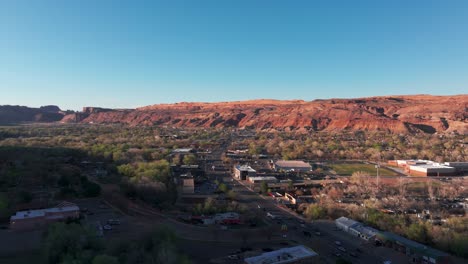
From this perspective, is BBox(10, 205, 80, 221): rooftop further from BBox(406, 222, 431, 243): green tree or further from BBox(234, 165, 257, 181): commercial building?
BBox(406, 222, 431, 243): green tree

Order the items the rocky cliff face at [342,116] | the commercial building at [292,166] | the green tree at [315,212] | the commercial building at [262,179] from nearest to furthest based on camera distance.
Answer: the green tree at [315,212] < the commercial building at [262,179] < the commercial building at [292,166] < the rocky cliff face at [342,116]

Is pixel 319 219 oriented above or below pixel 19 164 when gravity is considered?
below

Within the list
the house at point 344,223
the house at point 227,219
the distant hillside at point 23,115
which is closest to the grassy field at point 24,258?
the house at point 227,219

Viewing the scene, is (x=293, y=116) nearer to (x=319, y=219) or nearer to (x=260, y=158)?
(x=260, y=158)

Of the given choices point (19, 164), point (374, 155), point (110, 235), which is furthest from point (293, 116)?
point (110, 235)

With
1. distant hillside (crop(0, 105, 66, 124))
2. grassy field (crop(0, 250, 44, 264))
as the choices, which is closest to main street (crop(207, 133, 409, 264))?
grassy field (crop(0, 250, 44, 264))

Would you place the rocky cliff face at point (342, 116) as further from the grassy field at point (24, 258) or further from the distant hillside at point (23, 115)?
the grassy field at point (24, 258)
